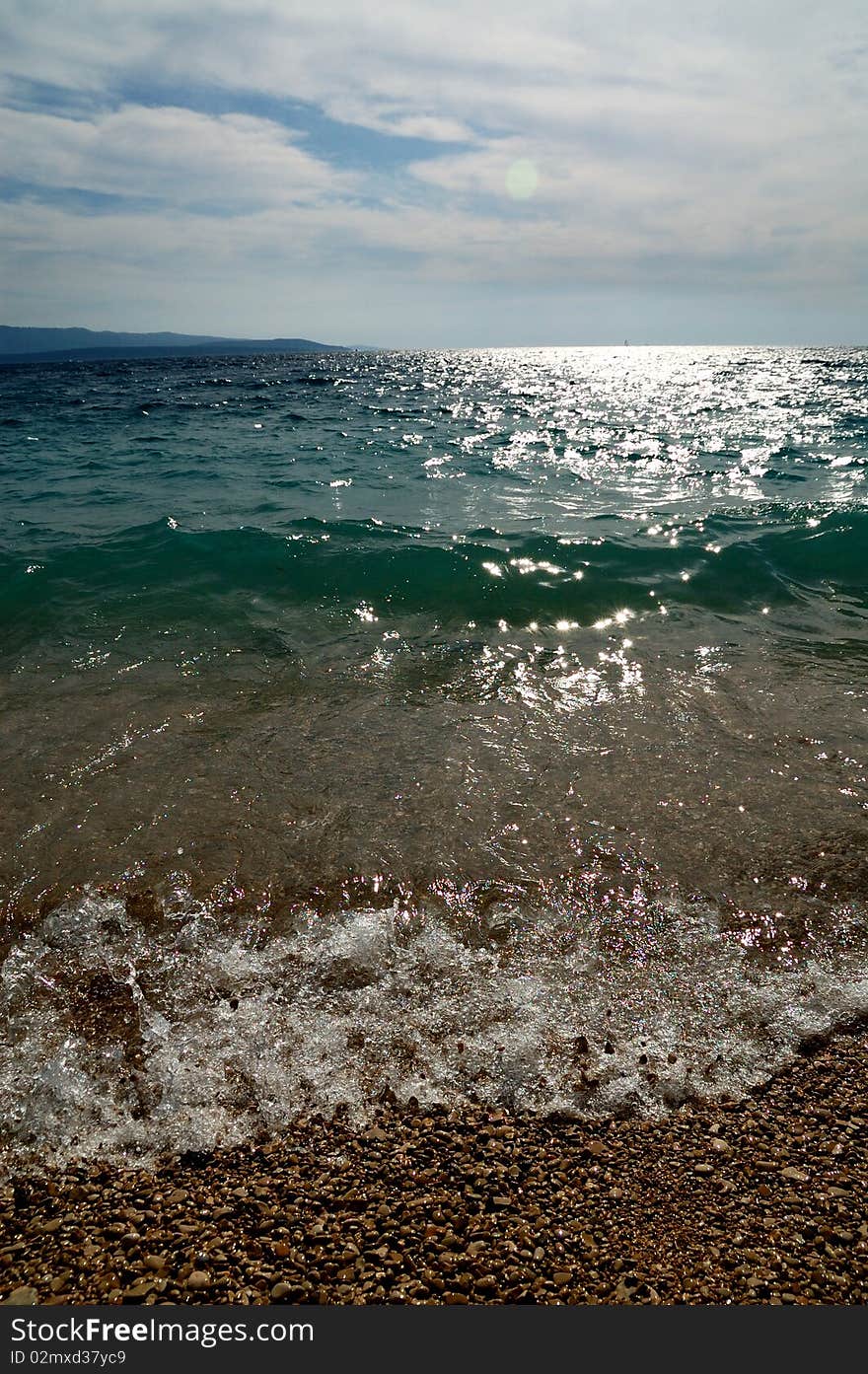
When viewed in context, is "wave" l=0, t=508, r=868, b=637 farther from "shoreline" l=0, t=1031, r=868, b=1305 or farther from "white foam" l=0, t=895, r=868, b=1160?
"shoreline" l=0, t=1031, r=868, b=1305

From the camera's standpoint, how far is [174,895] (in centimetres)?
448

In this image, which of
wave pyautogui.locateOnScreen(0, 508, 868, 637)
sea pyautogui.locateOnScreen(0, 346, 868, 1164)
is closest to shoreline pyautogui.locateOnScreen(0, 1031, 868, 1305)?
sea pyautogui.locateOnScreen(0, 346, 868, 1164)

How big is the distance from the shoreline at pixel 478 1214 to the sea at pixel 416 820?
158 millimetres

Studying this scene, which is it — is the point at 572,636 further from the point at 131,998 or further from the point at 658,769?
the point at 131,998

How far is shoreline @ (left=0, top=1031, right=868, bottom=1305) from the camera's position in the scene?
243 cm

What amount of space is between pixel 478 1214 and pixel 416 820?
2.80 meters

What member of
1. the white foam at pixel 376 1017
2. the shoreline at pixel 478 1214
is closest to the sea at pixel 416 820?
the white foam at pixel 376 1017

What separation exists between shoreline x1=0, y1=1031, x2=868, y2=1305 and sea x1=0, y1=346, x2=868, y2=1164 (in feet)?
0.52

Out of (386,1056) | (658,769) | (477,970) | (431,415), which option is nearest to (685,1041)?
(477,970)

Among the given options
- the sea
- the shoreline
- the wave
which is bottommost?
the shoreline

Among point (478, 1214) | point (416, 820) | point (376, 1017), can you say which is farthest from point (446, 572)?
Answer: point (478, 1214)

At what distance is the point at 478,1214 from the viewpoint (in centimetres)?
265

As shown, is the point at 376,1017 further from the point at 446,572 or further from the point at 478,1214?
the point at 446,572

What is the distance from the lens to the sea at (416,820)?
11.0ft
